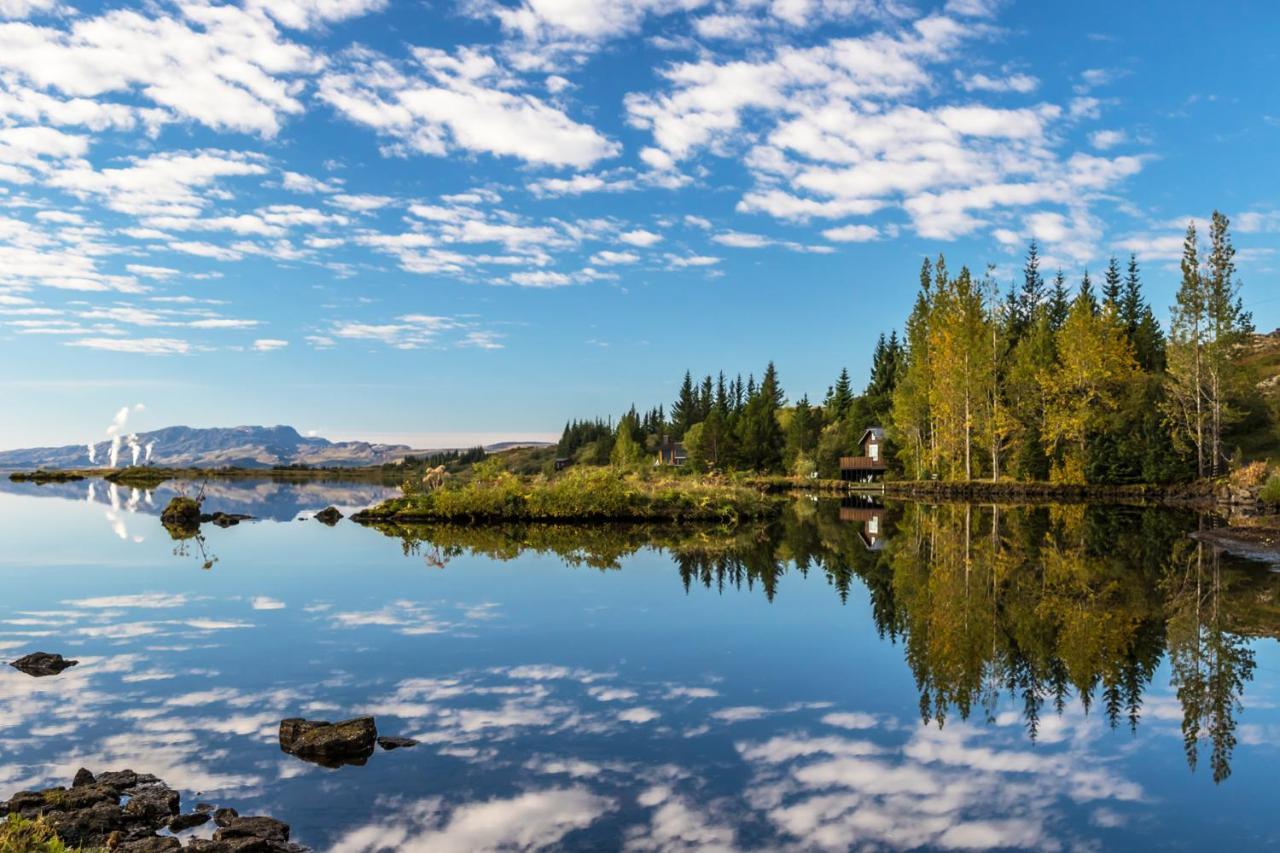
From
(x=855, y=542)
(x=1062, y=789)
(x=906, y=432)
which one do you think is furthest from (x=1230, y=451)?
(x=1062, y=789)

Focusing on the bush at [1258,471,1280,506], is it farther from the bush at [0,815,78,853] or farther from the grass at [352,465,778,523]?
the bush at [0,815,78,853]

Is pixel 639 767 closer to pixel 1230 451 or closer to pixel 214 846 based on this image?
pixel 214 846

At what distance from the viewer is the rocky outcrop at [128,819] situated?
6.32m

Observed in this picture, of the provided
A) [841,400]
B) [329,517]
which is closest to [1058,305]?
[841,400]

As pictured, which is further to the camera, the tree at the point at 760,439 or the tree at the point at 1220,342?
the tree at the point at 760,439

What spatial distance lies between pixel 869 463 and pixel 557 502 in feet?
180

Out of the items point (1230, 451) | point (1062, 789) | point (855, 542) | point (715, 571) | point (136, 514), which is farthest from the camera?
point (1230, 451)

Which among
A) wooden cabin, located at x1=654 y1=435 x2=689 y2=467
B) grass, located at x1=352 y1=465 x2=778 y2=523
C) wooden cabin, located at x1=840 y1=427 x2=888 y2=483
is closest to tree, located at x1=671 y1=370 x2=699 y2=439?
wooden cabin, located at x1=654 y1=435 x2=689 y2=467

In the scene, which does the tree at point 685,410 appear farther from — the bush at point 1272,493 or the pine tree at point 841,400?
the bush at point 1272,493

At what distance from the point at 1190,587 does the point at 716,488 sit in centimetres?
2670

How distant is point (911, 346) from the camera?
7750 cm

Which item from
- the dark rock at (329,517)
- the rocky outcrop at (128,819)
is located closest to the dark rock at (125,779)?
the rocky outcrop at (128,819)

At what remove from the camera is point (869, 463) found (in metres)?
84.7

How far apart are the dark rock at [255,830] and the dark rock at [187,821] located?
1.13 ft
